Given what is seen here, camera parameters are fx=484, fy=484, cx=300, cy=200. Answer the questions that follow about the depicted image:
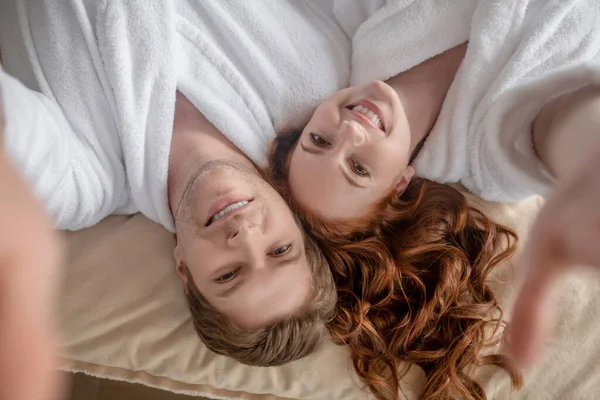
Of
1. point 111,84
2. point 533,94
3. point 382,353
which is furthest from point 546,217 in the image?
point 111,84

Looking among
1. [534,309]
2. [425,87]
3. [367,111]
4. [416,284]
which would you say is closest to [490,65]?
[425,87]

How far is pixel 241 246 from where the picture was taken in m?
0.65

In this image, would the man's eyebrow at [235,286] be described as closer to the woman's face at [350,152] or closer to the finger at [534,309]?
the woman's face at [350,152]

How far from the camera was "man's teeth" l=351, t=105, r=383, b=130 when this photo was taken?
710mm

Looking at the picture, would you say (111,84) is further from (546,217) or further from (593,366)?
(593,366)

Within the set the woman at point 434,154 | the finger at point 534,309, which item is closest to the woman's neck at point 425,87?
the woman at point 434,154

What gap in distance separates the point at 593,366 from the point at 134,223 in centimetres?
79

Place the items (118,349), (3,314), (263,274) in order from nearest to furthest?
Answer: 1. (3,314)
2. (263,274)
3. (118,349)

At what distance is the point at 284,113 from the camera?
0.81 meters

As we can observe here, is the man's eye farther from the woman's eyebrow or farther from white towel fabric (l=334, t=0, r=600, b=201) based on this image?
white towel fabric (l=334, t=0, r=600, b=201)

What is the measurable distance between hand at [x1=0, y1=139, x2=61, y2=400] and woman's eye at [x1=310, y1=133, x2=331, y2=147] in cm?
44

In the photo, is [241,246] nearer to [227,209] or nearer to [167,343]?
[227,209]

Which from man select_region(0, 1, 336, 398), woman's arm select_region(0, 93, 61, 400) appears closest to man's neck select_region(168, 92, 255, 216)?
man select_region(0, 1, 336, 398)

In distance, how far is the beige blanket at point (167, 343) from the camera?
2.51 feet
